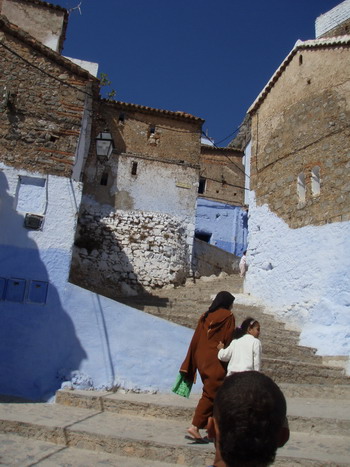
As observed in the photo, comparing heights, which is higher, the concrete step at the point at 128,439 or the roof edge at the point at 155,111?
the roof edge at the point at 155,111

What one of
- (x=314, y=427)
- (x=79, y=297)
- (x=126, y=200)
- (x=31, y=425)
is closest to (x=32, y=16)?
(x=126, y=200)

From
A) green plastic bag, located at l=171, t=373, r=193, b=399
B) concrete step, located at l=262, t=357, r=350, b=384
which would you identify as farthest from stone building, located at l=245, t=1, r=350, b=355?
green plastic bag, located at l=171, t=373, r=193, b=399

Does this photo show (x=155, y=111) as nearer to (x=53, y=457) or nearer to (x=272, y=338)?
(x=272, y=338)

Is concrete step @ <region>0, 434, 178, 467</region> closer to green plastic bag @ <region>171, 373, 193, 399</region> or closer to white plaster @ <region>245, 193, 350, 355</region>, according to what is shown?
green plastic bag @ <region>171, 373, 193, 399</region>

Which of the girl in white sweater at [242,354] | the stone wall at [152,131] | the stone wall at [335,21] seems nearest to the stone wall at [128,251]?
the stone wall at [152,131]

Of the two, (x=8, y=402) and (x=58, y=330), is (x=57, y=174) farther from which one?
(x=8, y=402)

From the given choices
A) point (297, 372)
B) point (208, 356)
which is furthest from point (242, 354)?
point (297, 372)

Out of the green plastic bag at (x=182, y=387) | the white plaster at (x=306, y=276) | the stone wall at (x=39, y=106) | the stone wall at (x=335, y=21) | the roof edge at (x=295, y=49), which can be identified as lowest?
the green plastic bag at (x=182, y=387)

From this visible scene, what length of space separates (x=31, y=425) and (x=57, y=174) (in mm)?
4116

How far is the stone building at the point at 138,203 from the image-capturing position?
1374cm

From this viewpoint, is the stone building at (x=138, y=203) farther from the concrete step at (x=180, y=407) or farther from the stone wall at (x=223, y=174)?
the stone wall at (x=223, y=174)

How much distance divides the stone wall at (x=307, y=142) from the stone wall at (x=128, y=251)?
472 cm

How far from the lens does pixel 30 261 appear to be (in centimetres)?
662

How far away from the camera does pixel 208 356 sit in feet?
14.0
